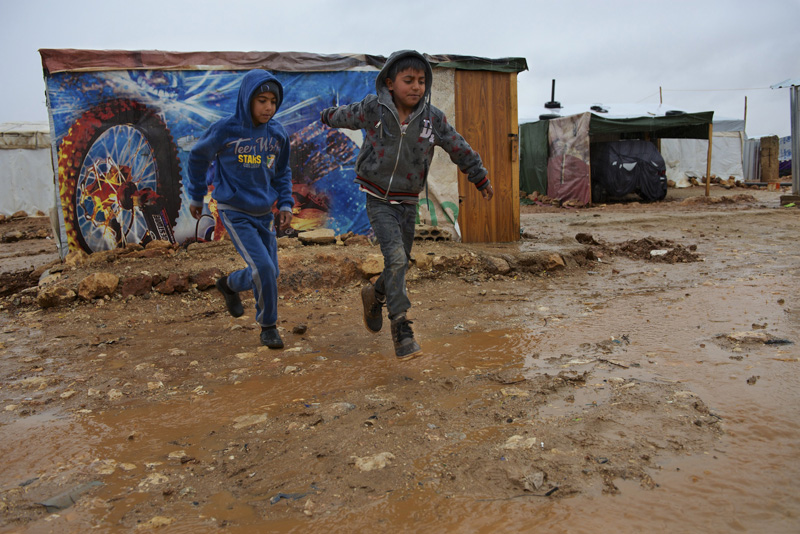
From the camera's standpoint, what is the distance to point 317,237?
23.4ft

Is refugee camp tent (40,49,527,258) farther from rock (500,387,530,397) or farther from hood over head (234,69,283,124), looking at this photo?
rock (500,387,530,397)

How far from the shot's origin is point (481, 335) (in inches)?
162

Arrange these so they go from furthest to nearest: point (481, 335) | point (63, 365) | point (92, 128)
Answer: point (92, 128) → point (481, 335) → point (63, 365)

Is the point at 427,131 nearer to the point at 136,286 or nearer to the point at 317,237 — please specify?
the point at 136,286

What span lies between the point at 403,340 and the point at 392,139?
120cm

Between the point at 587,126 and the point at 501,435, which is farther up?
the point at 587,126

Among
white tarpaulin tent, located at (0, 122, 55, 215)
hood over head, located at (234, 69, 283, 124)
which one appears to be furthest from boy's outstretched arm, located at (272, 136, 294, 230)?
white tarpaulin tent, located at (0, 122, 55, 215)

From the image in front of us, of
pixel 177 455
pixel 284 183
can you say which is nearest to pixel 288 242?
pixel 284 183

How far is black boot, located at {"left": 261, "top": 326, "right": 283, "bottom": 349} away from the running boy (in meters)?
0.90

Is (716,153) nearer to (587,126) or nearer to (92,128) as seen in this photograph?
(587,126)

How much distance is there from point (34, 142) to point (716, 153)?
2409 cm

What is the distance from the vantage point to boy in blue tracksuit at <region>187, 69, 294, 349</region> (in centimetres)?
371

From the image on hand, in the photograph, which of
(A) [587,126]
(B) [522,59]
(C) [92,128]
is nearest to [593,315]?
(B) [522,59]

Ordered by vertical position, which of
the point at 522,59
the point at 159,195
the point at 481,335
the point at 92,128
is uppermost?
the point at 522,59
